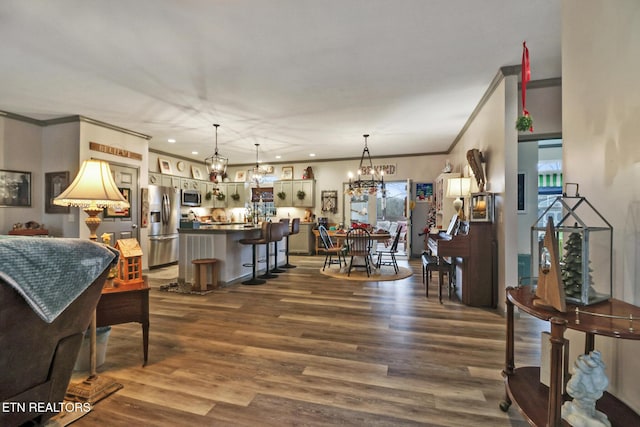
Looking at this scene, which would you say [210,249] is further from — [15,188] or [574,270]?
[574,270]

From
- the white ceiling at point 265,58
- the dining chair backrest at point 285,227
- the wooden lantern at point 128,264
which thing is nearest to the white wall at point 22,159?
the white ceiling at point 265,58

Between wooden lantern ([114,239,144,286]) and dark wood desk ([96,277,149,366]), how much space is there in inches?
4.6

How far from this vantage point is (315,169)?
8422 millimetres

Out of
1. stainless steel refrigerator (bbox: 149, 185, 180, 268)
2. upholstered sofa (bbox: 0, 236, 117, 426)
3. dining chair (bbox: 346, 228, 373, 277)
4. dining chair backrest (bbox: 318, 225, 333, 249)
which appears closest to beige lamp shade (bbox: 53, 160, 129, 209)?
upholstered sofa (bbox: 0, 236, 117, 426)

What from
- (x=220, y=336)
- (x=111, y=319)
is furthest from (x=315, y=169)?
(x=111, y=319)

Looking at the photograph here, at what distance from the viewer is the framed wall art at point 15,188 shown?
4.38m

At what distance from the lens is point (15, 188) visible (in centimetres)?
452

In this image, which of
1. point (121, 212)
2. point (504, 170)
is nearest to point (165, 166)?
point (121, 212)

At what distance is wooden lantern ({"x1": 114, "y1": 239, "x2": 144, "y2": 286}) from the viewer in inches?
86.2

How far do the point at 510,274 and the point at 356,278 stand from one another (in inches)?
95.4

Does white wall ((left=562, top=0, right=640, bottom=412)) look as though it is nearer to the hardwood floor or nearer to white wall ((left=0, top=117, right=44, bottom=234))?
the hardwood floor

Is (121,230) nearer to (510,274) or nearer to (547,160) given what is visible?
(510,274)

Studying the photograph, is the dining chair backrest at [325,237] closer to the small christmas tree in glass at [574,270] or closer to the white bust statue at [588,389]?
the small christmas tree in glass at [574,270]

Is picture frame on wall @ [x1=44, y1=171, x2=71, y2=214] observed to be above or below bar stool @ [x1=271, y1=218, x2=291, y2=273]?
above
